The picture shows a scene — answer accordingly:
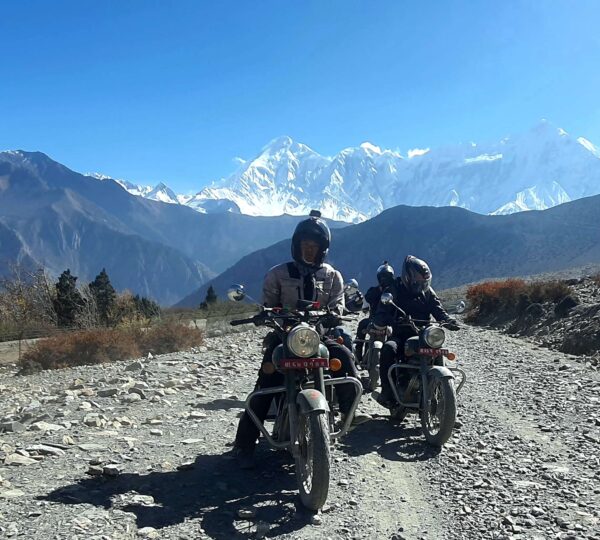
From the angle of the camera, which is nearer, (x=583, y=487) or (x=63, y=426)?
(x=583, y=487)

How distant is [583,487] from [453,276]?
531 ft

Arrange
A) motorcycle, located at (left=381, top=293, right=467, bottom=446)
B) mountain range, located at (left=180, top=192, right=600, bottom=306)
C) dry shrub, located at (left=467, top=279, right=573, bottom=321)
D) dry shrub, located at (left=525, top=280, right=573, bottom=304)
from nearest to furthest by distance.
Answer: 1. motorcycle, located at (left=381, top=293, right=467, bottom=446)
2. dry shrub, located at (left=525, top=280, right=573, bottom=304)
3. dry shrub, located at (left=467, top=279, right=573, bottom=321)
4. mountain range, located at (left=180, top=192, right=600, bottom=306)

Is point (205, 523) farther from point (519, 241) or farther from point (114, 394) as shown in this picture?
point (519, 241)

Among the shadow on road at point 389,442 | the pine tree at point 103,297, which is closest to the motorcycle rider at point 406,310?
the shadow on road at point 389,442

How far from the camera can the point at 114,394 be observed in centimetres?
841

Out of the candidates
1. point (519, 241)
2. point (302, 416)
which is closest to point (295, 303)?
point (302, 416)

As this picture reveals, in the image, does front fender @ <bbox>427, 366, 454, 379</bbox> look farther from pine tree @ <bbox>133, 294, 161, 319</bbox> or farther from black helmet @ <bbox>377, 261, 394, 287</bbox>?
pine tree @ <bbox>133, 294, 161, 319</bbox>

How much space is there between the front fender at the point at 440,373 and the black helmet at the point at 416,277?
1363mm

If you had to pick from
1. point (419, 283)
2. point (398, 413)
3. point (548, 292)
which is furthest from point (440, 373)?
point (548, 292)

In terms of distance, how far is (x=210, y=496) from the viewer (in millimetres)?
4535

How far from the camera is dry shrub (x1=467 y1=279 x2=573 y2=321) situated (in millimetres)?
19906

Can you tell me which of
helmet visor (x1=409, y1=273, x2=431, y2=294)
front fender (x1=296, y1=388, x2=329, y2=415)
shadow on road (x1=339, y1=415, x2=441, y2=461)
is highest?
helmet visor (x1=409, y1=273, x2=431, y2=294)

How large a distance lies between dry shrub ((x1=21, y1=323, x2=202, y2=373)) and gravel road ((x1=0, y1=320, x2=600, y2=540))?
580cm

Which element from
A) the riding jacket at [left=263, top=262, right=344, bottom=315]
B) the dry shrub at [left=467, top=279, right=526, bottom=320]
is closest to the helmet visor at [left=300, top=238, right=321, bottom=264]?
the riding jacket at [left=263, top=262, right=344, bottom=315]
